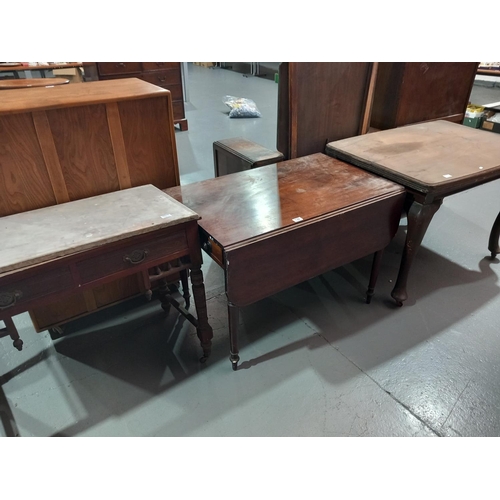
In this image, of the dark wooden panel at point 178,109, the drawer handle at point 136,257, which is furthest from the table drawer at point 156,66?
the drawer handle at point 136,257

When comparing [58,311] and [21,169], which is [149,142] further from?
[58,311]

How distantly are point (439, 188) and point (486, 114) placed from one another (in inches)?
137

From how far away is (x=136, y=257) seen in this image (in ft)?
A: 4.16

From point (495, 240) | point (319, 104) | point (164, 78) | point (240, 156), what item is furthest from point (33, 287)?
point (164, 78)

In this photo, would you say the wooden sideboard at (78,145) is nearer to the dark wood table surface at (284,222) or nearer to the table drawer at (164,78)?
the dark wood table surface at (284,222)

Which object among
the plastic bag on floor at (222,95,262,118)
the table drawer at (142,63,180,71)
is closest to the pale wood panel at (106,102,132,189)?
the table drawer at (142,63,180,71)

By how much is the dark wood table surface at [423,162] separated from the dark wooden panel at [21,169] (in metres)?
1.39

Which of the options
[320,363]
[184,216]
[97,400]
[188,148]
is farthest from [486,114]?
A: [97,400]

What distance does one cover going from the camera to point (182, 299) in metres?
2.07

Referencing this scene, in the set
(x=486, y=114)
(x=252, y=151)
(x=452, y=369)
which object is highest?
(x=252, y=151)

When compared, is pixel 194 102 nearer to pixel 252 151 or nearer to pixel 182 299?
pixel 252 151

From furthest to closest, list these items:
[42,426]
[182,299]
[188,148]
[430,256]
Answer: [188,148] < [430,256] < [182,299] < [42,426]

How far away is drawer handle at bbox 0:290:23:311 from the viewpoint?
1058 millimetres

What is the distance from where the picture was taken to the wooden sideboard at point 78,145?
1341mm
